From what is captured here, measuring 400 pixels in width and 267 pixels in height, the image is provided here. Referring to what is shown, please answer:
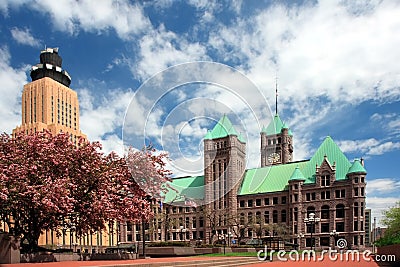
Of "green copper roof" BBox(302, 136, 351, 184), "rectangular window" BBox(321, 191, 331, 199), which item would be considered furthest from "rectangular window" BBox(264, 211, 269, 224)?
"rectangular window" BBox(321, 191, 331, 199)

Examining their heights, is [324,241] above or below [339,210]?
below

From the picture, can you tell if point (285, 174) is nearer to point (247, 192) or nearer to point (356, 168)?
point (247, 192)

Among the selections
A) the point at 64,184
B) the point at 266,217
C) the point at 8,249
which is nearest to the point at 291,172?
the point at 266,217

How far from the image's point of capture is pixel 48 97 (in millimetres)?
133125

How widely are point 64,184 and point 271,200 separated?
8620cm

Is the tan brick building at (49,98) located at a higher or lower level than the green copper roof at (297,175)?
higher

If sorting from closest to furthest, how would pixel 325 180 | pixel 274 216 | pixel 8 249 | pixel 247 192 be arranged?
pixel 8 249
pixel 325 180
pixel 274 216
pixel 247 192

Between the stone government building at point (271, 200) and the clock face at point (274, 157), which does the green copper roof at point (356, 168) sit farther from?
the clock face at point (274, 157)

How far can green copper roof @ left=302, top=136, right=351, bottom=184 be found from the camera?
96688 millimetres

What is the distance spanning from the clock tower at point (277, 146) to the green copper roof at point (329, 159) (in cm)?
2464

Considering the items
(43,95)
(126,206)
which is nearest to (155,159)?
(126,206)

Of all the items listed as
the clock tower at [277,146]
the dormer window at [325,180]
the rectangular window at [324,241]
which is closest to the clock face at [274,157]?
the clock tower at [277,146]

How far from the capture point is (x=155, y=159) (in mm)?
30453

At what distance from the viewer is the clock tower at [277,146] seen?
129625 mm
